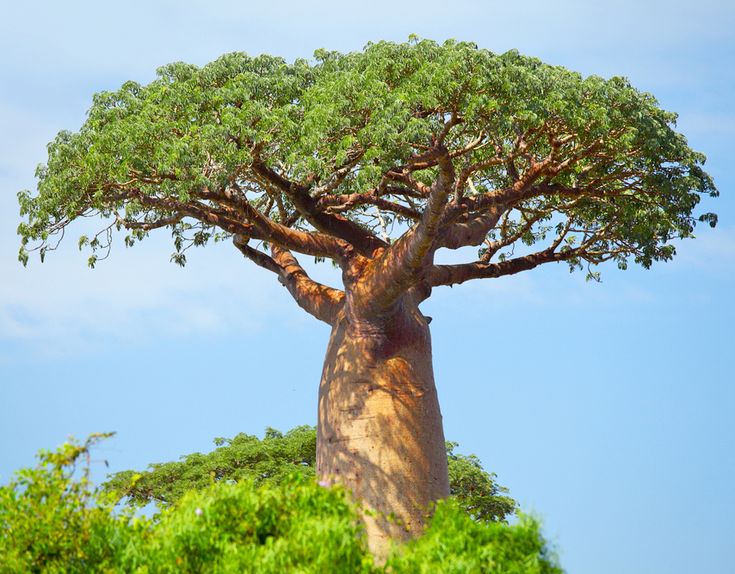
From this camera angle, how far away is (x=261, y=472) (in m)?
17.2

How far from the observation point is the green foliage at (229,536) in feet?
22.0

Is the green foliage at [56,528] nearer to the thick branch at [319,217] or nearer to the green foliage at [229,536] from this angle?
the green foliage at [229,536]

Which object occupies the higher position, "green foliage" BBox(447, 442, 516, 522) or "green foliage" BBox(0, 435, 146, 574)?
"green foliage" BBox(447, 442, 516, 522)

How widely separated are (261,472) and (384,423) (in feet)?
19.2

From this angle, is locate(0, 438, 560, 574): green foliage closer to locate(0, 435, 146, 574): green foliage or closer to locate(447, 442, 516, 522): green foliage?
locate(0, 435, 146, 574): green foliage

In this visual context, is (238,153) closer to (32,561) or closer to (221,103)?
(221,103)

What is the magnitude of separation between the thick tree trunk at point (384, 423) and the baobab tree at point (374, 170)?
0.07ft

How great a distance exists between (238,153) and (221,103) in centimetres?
103

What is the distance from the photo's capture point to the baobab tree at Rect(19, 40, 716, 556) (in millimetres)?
11164

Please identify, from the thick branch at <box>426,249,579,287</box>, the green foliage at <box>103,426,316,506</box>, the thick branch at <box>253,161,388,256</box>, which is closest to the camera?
the thick branch at <box>253,161,388,256</box>

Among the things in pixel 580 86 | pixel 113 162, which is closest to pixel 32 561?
pixel 113 162

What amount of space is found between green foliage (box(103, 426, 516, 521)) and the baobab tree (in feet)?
14.7

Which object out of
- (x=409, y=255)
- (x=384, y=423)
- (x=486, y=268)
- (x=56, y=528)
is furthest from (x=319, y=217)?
(x=56, y=528)

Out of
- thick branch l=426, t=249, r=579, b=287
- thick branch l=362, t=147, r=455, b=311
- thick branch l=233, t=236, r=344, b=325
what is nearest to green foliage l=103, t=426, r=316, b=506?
thick branch l=233, t=236, r=344, b=325
